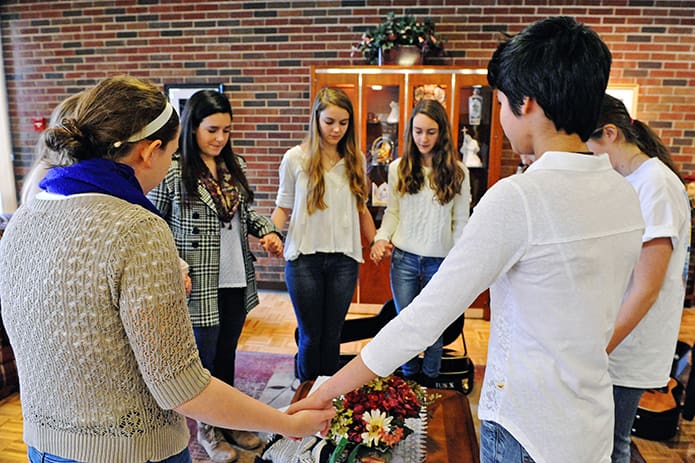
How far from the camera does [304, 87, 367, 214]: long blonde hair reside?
232cm

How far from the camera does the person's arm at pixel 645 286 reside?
1310 millimetres

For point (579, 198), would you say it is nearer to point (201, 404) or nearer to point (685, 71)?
point (201, 404)

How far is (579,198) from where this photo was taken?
2.79 ft

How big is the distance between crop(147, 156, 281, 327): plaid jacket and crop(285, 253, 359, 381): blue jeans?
1.60ft

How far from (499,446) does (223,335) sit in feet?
4.89

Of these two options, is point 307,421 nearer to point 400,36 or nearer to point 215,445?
point 215,445

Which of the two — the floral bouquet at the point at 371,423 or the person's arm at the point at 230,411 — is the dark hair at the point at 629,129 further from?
the person's arm at the point at 230,411

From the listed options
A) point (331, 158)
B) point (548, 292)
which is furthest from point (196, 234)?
point (548, 292)

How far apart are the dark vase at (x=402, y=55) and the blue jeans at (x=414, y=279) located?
1.88 m

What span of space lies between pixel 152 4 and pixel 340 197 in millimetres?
3201

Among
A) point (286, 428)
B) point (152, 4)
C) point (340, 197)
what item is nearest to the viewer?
point (286, 428)

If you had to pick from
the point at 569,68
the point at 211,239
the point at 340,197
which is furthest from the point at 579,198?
the point at 340,197

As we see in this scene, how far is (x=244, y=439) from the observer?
7.46 ft

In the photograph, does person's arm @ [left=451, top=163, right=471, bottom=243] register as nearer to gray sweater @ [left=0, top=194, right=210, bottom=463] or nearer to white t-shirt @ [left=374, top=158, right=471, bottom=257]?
white t-shirt @ [left=374, top=158, right=471, bottom=257]
